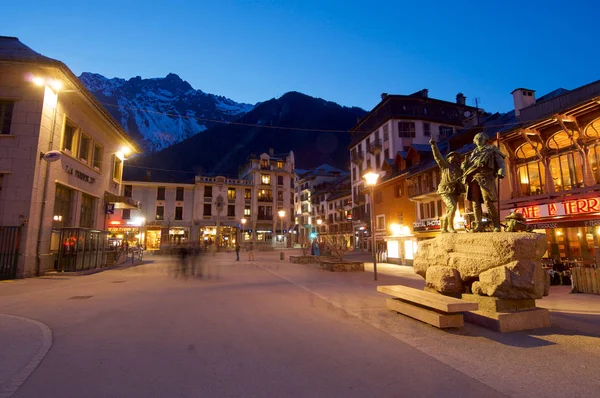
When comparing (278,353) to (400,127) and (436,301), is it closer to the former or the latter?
(436,301)

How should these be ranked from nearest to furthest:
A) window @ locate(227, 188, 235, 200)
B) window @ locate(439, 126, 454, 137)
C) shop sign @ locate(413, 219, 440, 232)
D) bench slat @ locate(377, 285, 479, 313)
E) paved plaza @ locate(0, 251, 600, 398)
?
paved plaza @ locate(0, 251, 600, 398)
bench slat @ locate(377, 285, 479, 313)
shop sign @ locate(413, 219, 440, 232)
window @ locate(439, 126, 454, 137)
window @ locate(227, 188, 235, 200)

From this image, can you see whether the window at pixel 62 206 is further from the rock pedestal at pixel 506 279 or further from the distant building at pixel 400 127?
the distant building at pixel 400 127

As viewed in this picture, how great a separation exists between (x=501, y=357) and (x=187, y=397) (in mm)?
4215

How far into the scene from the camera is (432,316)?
6.07 m

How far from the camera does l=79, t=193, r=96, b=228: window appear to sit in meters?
20.9

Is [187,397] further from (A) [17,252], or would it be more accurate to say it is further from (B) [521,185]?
(B) [521,185]

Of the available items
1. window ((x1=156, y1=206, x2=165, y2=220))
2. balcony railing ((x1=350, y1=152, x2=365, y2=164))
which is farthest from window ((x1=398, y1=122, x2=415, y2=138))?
window ((x1=156, y1=206, x2=165, y2=220))

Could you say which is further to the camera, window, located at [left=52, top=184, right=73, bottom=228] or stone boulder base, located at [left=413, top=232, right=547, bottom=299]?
window, located at [left=52, top=184, right=73, bottom=228]

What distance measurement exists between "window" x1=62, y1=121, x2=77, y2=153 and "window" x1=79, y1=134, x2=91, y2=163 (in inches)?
34.5

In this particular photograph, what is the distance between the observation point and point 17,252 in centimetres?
1440

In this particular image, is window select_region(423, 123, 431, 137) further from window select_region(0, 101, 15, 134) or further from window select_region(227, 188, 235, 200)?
window select_region(0, 101, 15, 134)

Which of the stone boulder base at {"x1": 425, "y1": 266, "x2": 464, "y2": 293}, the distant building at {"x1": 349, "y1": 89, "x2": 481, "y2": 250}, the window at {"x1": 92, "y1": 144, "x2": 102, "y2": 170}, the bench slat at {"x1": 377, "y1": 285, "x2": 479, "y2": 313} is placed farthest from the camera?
the distant building at {"x1": 349, "y1": 89, "x2": 481, "y2": 250}

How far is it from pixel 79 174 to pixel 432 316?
70.3 feet

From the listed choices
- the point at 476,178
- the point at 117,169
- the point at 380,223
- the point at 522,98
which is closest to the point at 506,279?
the point at 476,178
